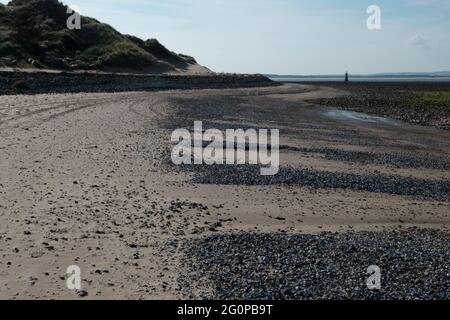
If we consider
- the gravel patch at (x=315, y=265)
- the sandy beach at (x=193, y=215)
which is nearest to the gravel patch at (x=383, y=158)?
the sandy beach at (x=193, y=215)

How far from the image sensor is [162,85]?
131 feet

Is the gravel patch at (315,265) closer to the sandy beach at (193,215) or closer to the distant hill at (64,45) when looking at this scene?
the sandy beach at (193,215)

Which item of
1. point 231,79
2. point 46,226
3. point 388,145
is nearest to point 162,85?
point 231,79

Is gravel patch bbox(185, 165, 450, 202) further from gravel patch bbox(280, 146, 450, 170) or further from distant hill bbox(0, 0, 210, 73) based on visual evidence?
distant hill bbox(0, 0, 210, 73)

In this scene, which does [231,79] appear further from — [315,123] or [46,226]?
[46,226]

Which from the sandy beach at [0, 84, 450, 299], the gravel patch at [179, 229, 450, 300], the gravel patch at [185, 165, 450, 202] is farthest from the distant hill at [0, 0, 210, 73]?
the gravel patch at [179, 229, 450, 300]

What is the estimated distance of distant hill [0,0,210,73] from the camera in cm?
4144

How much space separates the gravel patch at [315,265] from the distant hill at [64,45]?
3217 centimetres

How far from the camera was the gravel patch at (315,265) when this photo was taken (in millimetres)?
6441

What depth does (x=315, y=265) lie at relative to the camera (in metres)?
7.16

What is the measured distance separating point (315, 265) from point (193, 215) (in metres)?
2.66

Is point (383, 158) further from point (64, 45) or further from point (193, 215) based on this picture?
point (64, 45)

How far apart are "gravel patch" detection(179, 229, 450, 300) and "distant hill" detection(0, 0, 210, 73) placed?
32173mm
